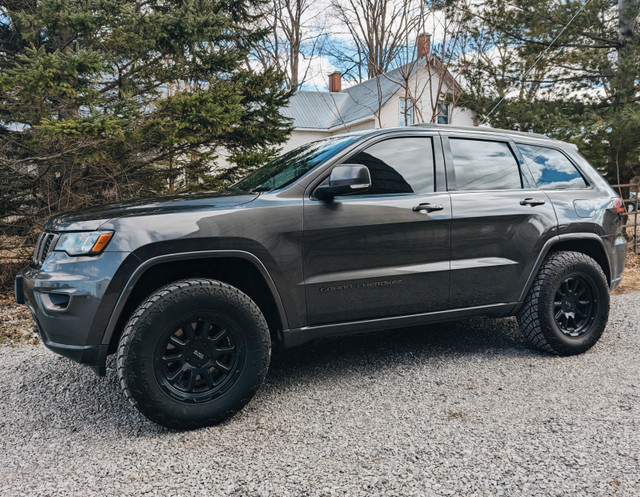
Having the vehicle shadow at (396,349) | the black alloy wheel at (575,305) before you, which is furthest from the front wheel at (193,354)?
the black alloy wheel at (575,305)

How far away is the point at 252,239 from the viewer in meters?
2.90

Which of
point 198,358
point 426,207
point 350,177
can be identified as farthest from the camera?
point 426,207

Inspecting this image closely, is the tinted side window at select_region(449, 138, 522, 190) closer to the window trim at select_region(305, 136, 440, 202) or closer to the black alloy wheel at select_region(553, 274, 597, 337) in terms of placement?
the window trim at select_region(305, 136, 440, 202)

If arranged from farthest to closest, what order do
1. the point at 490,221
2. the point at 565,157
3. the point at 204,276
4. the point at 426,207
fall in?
the point at 565,157 < the point at 490,221 < the point at 426,207 < the point at 204,276

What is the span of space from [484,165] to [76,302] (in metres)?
3.05

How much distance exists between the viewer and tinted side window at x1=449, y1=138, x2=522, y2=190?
3.69 metres

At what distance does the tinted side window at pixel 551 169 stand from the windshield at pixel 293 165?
5.44 ft

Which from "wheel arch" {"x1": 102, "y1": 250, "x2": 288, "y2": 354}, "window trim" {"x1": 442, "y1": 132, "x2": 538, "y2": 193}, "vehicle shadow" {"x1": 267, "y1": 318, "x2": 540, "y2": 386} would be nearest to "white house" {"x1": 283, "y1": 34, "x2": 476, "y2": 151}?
"window trim" {"x1": 442, "y1": 132, "x2": 538, "y2": 193}

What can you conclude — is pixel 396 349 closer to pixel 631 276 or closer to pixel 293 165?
pixel 293 165

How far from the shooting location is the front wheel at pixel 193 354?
2627mm

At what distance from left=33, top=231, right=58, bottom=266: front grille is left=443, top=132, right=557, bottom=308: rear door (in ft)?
8.64

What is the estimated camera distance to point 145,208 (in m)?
2.86

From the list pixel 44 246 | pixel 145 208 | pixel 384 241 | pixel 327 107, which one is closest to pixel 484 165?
pixel 384 241

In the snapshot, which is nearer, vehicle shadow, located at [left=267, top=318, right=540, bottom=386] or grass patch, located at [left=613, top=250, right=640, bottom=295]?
vehicle shadow, located at [left=267, top=318, right=540, bottom=386]
